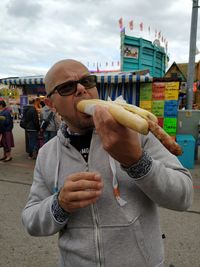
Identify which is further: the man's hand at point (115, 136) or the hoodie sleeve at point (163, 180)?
the hoodie sleeve at point (163, 180)

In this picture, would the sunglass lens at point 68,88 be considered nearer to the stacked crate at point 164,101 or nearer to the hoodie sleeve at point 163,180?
the hoodie sleeve at point 163,180

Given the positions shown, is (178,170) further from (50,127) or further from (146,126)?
(50,127)

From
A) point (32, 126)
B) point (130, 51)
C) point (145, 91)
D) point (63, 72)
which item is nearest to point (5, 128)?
point (32, 126)

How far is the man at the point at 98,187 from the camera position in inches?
41.8

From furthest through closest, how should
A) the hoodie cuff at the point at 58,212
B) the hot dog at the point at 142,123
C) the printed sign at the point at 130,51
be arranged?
the printed sign at the point at 130,51 → the hoodie cuff at the point at 58,212 → the hot dog at the point at 142,123

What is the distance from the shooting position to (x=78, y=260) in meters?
1.34

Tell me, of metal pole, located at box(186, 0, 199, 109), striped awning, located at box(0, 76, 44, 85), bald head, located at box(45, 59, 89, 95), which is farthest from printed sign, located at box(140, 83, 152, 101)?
bald head, located at box(45, 59, 89, 95)

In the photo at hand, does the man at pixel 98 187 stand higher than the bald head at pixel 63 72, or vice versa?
the bald head at pixel 63 72

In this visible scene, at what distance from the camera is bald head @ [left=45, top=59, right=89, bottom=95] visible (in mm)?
1428

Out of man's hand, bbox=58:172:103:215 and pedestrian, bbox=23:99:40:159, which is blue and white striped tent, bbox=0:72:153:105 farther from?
man's hand, bbox=58:172:103:215

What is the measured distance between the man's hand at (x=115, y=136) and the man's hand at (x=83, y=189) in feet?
0.46

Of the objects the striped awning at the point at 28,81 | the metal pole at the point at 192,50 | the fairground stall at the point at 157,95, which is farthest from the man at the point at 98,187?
the metal pole at the point at 192,50

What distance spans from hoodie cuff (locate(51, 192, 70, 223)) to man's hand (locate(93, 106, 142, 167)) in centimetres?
40

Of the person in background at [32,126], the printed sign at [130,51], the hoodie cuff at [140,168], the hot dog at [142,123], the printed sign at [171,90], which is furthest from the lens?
the printed sign at [130,51]
